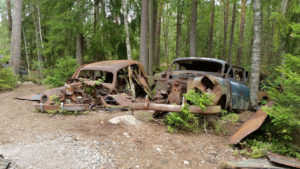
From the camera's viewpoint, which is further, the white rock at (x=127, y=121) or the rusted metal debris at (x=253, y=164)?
the white rock at (x=127, y=121)

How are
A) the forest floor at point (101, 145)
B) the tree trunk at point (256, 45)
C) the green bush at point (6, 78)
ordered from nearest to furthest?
the forest floor at point (101, 145), the tree trunk at point (256, 45), the green bush at point (6, 78)

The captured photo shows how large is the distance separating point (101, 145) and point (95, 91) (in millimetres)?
3174

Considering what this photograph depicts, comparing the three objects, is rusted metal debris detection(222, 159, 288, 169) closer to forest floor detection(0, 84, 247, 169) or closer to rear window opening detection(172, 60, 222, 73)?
forest floor detection(0, 84, 247, 169)

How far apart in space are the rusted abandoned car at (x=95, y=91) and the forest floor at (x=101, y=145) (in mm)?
648

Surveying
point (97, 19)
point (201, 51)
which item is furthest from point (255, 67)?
point (201, 51)

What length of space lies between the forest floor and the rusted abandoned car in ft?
2.12

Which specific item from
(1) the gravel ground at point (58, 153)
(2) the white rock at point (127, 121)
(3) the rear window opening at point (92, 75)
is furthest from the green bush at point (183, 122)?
(3) the rear window opening at point (92, 75)

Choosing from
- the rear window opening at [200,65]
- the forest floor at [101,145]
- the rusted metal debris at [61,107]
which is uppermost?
the rear window opening at [200,65]

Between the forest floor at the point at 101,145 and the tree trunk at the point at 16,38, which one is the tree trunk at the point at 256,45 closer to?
the forest floor at the point at 101,145

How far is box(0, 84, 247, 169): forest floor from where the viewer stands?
3242mm

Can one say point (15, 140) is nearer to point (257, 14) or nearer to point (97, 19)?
point (257, 14)

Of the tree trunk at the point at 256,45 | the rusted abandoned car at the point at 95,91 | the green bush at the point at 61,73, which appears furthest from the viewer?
the green bush at the point at 61,73

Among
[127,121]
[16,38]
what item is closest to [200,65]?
[127,121]

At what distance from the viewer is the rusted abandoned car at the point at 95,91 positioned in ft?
20.1
